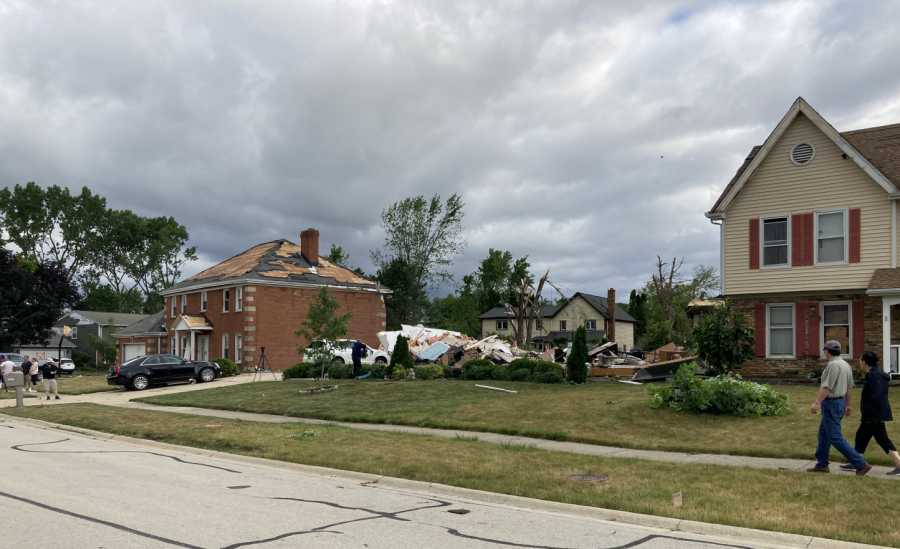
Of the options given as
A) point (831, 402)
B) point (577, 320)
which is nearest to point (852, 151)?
point (831, 402)

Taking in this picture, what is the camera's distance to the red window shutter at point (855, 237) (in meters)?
20.7

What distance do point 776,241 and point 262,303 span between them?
93.3 feet

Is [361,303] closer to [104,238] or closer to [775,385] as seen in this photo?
[775,385]

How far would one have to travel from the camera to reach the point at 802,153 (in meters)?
21.9

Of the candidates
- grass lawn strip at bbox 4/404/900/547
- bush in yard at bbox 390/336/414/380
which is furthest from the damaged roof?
grass lawn strip at bbox 4/404/900/547

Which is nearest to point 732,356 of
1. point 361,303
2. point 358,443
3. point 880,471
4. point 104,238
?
point 880,471

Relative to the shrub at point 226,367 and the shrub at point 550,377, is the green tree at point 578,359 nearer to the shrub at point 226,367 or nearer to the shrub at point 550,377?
the shrub at point 550,377

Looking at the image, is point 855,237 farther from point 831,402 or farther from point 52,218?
point 52,218

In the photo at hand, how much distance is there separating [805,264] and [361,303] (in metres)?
29.4

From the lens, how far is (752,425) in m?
13.7

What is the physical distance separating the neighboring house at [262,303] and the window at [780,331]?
931 inches

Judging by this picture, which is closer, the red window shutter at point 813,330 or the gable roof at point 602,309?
the red window shutter at point 813,330

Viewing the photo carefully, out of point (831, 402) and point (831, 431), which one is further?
point (831, 402)

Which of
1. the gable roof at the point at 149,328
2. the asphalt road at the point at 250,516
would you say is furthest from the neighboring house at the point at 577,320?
the asphalt road at the point at 250,516
